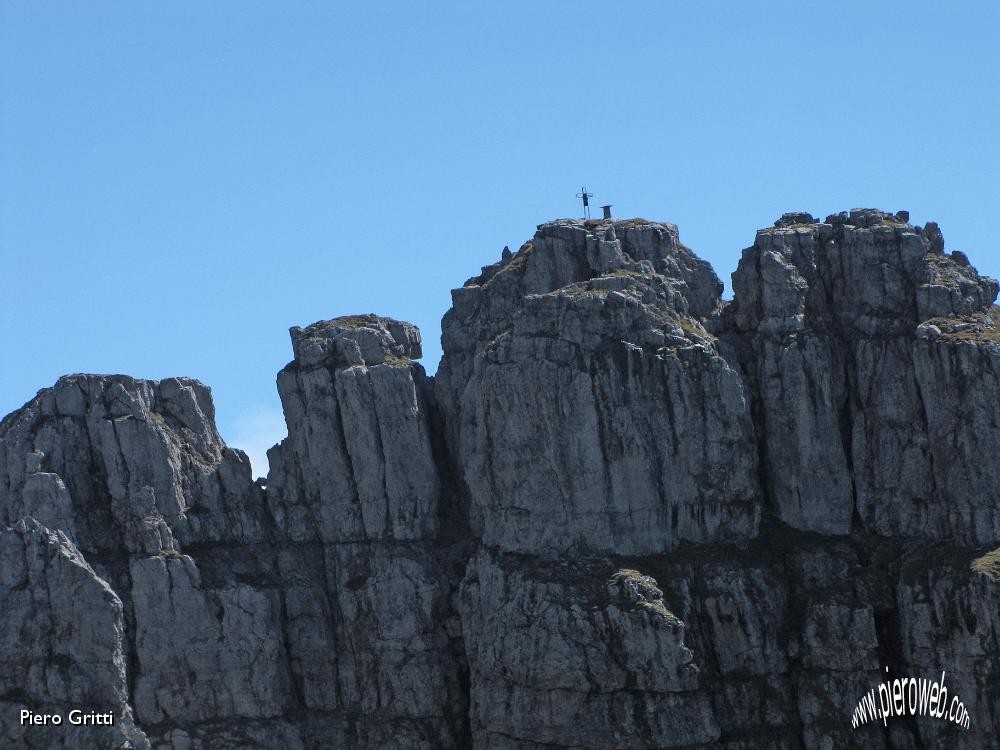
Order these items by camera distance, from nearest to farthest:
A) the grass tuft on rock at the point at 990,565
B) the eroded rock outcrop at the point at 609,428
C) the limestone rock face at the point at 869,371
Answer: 1. the grass tuft on rock at the point at 990,565
2. the limestone rock face at the point at 869,371
3. the eroded rock outcrop at the point at 609,428

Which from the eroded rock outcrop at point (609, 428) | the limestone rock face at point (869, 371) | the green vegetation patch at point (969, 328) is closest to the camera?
the limestone rock face at point (869, 371)

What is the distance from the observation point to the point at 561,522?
582ft

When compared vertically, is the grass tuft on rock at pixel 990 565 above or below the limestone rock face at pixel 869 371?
below

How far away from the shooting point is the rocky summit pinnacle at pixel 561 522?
17400cm

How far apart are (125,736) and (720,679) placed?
33.6 metres

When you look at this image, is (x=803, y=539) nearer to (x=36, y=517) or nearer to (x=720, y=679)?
(x=720, y=679)
